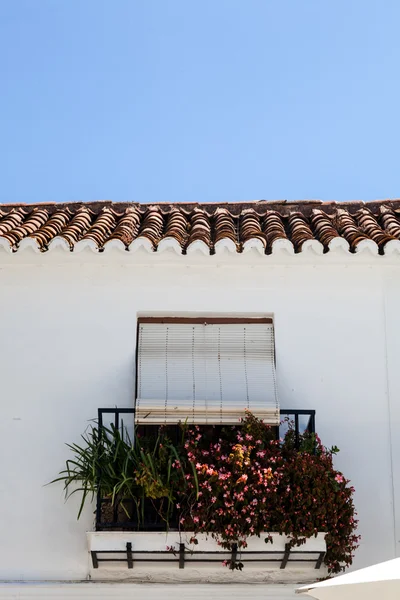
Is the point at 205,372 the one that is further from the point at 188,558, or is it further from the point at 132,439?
the point at 188,558

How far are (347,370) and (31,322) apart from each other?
106 inches

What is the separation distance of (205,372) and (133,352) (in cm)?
63

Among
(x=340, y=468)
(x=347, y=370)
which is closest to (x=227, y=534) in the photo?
(x=340, y=468)

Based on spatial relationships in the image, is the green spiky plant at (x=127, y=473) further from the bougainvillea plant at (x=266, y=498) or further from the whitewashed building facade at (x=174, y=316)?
the whitewashed building facade at (x=174, y=316)

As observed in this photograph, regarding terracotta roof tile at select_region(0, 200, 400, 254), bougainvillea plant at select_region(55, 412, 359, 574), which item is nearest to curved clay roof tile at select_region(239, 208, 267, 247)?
terracotta roof tile at select_region(0, 200, 400, 254)

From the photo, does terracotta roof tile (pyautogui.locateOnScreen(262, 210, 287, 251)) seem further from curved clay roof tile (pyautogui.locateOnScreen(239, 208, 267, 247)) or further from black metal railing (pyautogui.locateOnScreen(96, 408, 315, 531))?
black metal railing (pyautogui.locateOnScreen(96, 408, 315, 531))

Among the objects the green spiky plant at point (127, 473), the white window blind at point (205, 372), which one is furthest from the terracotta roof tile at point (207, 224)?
Result: the green spiky plant at point (127, 473)

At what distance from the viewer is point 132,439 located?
946 cm

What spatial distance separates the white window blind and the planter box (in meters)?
1.01

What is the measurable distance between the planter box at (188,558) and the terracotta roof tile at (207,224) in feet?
7.88

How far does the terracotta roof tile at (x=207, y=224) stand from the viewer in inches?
384

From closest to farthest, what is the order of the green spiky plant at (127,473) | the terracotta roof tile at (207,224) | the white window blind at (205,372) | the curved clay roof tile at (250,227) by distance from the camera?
the green spiky plant at (127,473) → the white window blind at (205,372) → the terracotta roof tile at (207,224) → the curved clay roof tile at (250,227)

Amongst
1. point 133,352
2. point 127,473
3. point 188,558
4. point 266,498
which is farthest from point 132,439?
point 266,498

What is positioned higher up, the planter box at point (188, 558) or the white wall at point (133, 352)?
the white wall at point (133, 352)
